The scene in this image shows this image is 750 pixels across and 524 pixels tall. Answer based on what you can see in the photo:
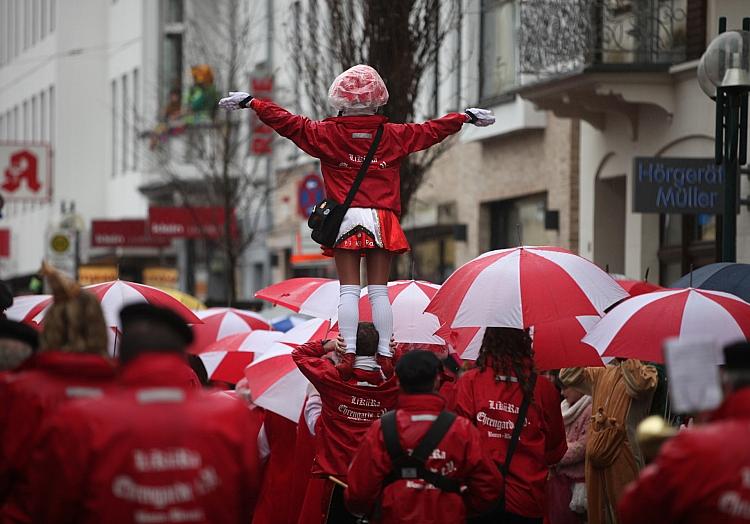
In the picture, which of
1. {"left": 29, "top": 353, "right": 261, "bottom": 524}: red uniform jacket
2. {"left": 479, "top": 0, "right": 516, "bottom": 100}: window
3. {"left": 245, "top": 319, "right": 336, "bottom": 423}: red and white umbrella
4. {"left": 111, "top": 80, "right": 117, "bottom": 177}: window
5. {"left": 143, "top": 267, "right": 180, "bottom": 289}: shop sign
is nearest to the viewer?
{"left": 29, "top": 353, "right": 261, "bottom": 524}: red uniform jacket

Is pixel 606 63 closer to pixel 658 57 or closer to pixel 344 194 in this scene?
pixel 658 57


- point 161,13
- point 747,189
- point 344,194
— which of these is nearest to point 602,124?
point 747,189

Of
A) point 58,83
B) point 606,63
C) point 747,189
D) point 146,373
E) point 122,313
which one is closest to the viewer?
point 146,373

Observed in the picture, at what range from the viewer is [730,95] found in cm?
1263

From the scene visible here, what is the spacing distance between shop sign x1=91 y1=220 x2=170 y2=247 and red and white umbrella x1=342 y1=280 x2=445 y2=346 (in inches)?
1237

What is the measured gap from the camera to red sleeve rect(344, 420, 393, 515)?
7703 millimetres

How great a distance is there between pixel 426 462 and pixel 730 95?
19.5ft

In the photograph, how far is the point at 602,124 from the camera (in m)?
20.8

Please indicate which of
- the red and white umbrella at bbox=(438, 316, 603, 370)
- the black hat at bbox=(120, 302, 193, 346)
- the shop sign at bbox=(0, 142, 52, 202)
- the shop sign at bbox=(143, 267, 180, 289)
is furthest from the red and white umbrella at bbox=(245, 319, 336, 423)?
the shop sign at bbox=(0, 142, 52, 202)

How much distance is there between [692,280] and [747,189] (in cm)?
544

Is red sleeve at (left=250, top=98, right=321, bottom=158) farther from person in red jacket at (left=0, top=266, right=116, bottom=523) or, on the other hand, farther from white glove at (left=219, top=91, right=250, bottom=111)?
person in red jacket at (left=0, top=266, right=116, bottom=523)

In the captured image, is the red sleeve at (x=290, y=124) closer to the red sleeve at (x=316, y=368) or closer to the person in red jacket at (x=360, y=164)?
the person in red jacket at (x=360, y=164)

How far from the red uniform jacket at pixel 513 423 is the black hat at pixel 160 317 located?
3517mm

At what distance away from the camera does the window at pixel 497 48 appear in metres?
23.1
